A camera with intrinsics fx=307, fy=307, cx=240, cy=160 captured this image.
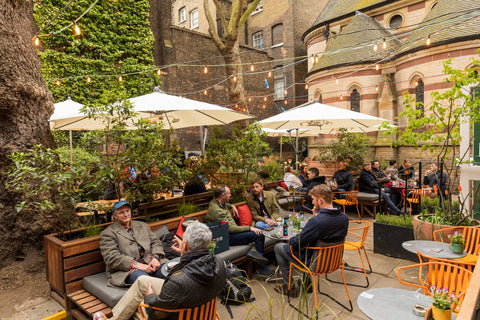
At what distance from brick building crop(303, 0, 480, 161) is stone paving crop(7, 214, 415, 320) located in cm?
986

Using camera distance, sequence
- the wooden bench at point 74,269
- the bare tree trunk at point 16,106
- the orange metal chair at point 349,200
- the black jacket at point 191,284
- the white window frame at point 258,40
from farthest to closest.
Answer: the white window frame at point 258,40, the orange metal chair at point 349,200, the bare tree trunk at point 16,106, the wooden bench at point 74,269, the black jacket at point 191,284

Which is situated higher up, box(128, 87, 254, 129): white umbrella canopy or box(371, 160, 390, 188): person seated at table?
box(128, 87, 254, 129): white umbrella canopy

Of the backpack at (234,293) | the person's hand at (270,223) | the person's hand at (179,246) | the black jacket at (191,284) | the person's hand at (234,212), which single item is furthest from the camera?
the person's hand at (234,212)

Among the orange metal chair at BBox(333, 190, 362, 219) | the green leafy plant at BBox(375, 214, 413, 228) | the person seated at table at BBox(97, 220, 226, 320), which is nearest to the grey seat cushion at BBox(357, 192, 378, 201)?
the orange metal chair at BBox(333, 190, 362, 219)

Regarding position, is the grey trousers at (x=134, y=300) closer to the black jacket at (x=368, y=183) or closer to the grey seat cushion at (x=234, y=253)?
the grey seat cushion at (x=234, y=253)

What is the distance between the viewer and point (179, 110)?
21.2 feet

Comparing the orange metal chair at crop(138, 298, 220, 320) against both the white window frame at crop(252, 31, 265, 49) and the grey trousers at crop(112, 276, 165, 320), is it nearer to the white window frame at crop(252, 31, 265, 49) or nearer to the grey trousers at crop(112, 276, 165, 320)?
the grey trousers at crop(112, 276, 165, 320)

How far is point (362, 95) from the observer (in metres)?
17.5

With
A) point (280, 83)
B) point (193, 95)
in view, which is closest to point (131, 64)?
point (193, 95)

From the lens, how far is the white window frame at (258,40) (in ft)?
95.4

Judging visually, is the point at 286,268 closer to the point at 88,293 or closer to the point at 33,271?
the point at 88,293

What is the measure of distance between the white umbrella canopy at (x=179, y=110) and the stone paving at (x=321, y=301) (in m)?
3.02

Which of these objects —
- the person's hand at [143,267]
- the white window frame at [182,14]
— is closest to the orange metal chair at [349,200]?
the person's hand at [143,267]

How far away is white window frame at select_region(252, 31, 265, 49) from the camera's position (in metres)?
29.1
